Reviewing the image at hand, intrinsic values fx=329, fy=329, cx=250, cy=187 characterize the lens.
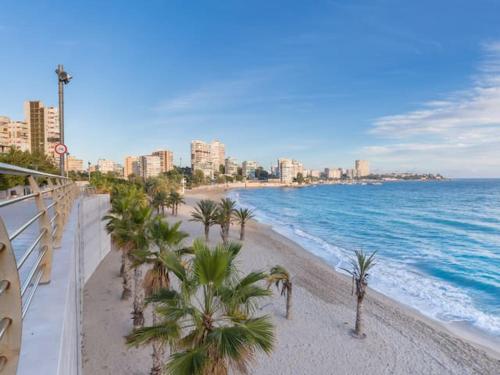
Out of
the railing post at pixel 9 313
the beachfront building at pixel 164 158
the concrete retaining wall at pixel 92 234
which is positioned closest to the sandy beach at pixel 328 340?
the concrete retaining wall at pixel 92 234

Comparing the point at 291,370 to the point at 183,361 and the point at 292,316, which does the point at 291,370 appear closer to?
the point at 292,316

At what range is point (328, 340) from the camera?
12.7m

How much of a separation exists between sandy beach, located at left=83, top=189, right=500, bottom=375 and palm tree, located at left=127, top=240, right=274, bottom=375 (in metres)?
4.28

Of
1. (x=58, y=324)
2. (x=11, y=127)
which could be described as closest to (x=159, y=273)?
(x=58, y=324)

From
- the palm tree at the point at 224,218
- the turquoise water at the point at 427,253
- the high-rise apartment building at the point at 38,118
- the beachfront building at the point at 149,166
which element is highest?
the high-rise apartment building at the point at 38,118

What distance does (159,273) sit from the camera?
9.00 m

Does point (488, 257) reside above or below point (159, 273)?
below

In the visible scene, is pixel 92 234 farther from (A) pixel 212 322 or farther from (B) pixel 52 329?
(B) pixel 52 329

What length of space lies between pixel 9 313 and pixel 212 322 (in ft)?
15.2

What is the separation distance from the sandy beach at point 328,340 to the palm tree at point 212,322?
428 cm

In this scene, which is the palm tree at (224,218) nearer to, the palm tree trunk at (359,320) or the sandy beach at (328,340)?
the sandy beach at (328,340)

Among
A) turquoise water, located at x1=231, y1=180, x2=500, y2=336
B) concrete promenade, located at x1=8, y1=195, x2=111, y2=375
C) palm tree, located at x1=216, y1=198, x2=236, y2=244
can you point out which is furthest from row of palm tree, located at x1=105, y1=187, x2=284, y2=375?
palm tree, located at x1=216, y1=198, x2=236, y2=244

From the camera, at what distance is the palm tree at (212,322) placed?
511cm

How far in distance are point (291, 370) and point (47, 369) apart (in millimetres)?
10231
